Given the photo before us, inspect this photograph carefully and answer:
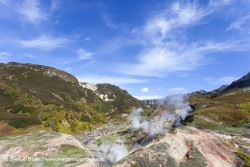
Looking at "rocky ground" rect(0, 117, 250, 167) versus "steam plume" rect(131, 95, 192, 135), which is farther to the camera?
"steam plume" rect(131, 95, 192, 135)

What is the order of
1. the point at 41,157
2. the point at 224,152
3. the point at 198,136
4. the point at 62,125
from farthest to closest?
1. the point at 62,125
2. the point at 41,157
3. the point at 198,136
4. the point at 224,152

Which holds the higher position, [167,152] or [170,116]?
[170,116]

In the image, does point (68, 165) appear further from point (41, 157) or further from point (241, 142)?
point (241, 142)

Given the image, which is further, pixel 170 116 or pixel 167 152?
pixel 170 116

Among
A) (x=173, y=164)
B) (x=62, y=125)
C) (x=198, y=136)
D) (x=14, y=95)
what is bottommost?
(x=173, y=164)

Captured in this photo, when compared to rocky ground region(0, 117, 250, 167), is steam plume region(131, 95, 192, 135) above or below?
above

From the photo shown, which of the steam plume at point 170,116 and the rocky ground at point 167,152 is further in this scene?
the steam plume at point 170,116

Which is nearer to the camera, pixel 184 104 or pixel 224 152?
pixel 224 152

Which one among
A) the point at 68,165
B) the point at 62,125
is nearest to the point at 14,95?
the point at 62,125

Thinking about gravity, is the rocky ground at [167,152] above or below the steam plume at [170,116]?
below

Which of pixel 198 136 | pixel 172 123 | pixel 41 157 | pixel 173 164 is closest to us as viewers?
pixel 173 164

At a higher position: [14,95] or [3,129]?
[14,95]

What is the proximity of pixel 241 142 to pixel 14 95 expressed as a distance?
68.0m

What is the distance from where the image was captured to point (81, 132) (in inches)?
2493
